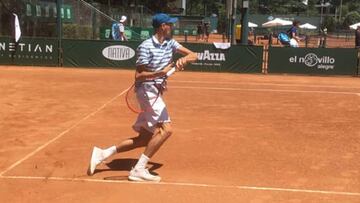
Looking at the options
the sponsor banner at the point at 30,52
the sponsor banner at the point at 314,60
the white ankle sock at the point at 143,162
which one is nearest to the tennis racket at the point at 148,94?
the white ankle sock at the point at 143,162

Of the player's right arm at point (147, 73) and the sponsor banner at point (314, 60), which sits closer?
the player's right arm at point (147, 73)

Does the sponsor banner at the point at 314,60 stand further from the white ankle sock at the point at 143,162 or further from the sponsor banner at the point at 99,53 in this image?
the white ankle sock at the point at 143,162

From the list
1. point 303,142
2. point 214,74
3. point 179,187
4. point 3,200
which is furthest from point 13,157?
point 214,74

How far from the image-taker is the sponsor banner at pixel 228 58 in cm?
2290

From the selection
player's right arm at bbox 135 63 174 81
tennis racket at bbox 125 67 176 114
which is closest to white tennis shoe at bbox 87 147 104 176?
tennis racket at bbox 125 67 176 114

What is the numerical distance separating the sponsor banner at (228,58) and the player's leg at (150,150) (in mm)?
16314

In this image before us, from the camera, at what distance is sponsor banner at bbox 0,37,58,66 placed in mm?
23078

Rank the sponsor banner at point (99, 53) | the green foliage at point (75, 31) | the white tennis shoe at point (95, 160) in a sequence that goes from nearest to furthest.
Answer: the white tennis shoe at point (95, 160) → the sponsor banner at point (99, 53) → the green foliage at point (75, 31)

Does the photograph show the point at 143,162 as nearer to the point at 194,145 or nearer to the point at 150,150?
the point at 150,150

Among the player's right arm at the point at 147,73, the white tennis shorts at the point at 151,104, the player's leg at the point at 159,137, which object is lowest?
the player's leg at the point at 159,137

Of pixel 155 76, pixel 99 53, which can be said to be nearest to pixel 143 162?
pixel 155 76

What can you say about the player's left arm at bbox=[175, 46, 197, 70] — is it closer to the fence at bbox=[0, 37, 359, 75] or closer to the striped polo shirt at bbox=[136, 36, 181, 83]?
the striped polo shirt at bbox=[136, 36, 181, 83]

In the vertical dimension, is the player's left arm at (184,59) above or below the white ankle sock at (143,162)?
above

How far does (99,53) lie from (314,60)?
8257 mm
